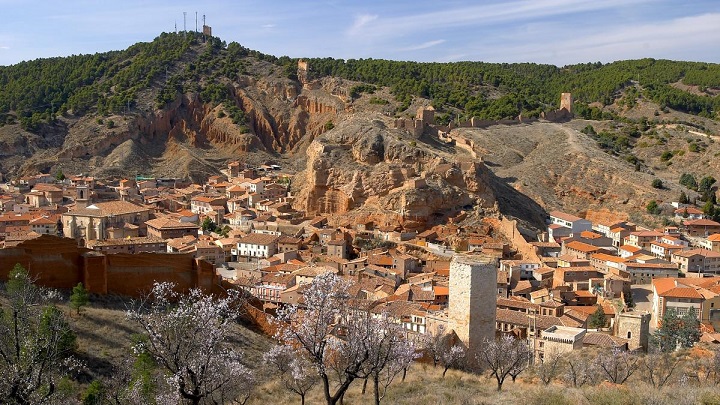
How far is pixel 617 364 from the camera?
17.3 metres

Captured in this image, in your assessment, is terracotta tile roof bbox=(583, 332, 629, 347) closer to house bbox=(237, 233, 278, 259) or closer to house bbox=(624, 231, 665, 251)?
house bbox=(237, 233, 278, 259)

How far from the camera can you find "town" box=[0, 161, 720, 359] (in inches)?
838

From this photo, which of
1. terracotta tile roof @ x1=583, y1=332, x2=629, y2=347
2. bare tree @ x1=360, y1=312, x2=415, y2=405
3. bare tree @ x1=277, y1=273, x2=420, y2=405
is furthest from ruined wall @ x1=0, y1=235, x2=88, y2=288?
terracotta tile roof @ x1=583, y1=332, x2=629, y2=347

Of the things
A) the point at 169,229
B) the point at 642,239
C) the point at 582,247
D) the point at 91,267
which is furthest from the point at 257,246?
the point at 642,239

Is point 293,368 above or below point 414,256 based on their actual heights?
above

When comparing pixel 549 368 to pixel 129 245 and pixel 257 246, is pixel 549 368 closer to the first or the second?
pixel 129 245

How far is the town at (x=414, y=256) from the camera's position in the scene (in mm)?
21281

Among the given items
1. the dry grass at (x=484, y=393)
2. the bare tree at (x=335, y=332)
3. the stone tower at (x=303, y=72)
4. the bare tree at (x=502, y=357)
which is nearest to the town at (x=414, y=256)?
the bare tree at (x=502, y=357)

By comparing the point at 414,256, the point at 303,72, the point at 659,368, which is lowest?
the point at 414,256

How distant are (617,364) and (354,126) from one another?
30.6 m

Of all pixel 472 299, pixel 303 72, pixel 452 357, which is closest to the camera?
pixel 472 299

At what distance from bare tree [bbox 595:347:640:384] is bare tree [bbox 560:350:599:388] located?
227 millimetres

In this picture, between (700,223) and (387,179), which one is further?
(700,223)

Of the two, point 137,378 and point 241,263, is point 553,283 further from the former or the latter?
point 137,378
